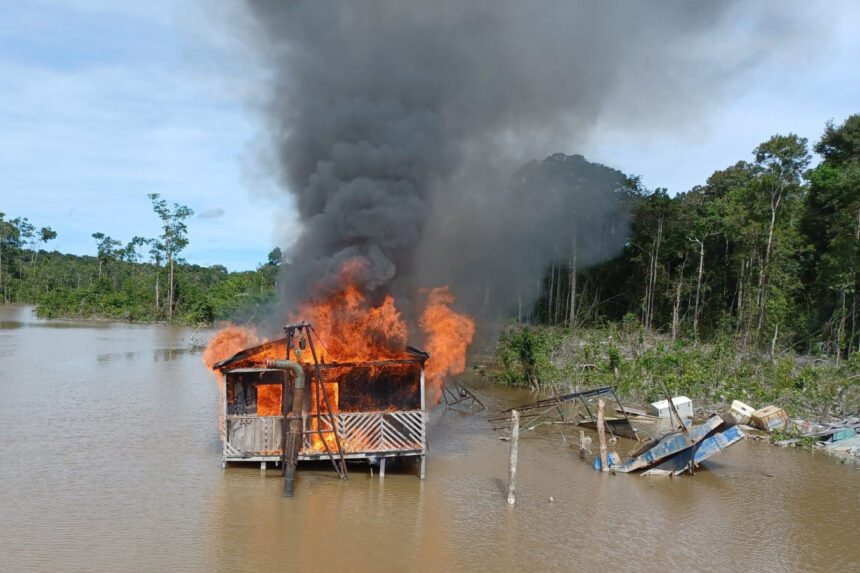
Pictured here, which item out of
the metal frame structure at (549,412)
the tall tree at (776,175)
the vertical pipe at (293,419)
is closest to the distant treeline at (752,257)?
the tall tree at (776,175)

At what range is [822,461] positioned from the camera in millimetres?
21156

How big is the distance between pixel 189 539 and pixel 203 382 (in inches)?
861

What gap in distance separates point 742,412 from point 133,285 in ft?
280

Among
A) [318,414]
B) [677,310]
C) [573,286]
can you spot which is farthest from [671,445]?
[677,310]

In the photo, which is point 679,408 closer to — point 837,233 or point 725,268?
point 837,233

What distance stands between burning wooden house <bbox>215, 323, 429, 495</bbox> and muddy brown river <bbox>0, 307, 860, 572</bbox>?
2.69ft

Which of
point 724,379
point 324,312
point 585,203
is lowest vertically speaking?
point 724,379

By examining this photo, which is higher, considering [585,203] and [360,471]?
[585,203]

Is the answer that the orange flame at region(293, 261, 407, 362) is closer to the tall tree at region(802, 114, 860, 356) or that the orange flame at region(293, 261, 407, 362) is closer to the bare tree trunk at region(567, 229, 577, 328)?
the tall tree at region(802, 114, 860, 356)

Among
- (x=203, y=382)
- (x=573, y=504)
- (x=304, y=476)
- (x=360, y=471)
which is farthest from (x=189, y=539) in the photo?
(x=203, y=382)

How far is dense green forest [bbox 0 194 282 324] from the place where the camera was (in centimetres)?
7006

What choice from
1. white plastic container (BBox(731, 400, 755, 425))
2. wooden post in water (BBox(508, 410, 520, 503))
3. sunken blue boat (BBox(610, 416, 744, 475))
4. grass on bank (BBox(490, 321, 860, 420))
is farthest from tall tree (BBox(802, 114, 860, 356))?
wooden post in water (BBox(508, 410, 520, 503))

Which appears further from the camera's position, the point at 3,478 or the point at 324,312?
the point at 324,312

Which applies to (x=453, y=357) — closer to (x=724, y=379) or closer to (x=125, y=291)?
(x=724, y=379)
